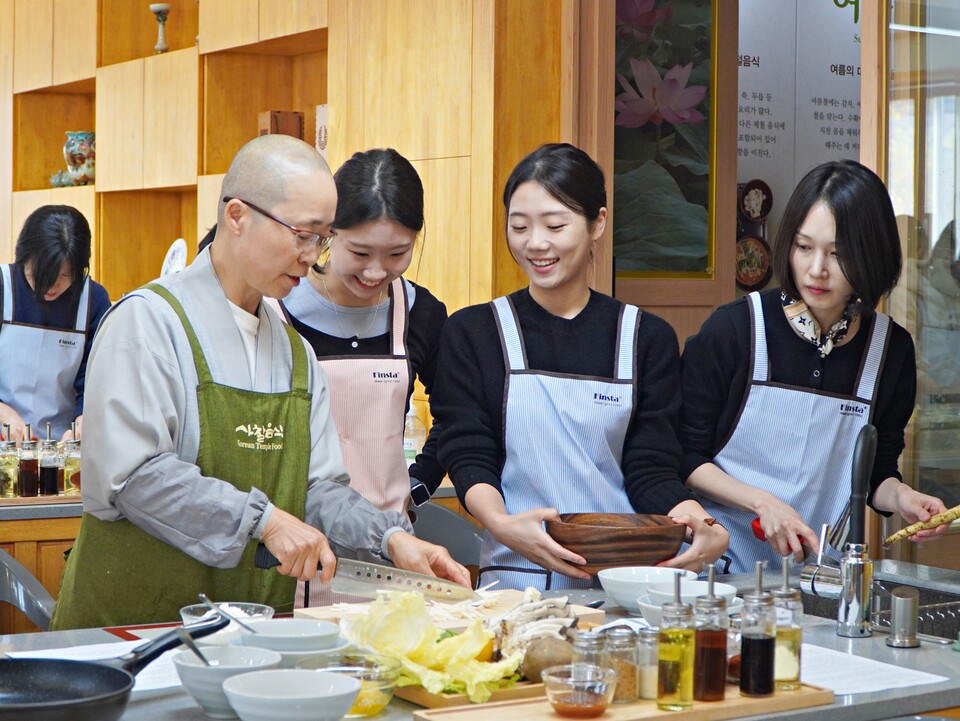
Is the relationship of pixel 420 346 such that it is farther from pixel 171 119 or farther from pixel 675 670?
pixel 171 119

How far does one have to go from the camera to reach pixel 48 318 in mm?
4879

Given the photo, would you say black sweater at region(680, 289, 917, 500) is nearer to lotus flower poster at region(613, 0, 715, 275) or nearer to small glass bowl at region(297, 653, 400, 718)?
small glass bowl at region(297, 653, 400, 718)

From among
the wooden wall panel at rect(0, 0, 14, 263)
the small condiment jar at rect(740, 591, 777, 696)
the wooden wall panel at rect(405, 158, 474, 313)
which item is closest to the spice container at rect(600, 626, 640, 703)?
the small condiment jar at rect(740, 591, 777, 696)

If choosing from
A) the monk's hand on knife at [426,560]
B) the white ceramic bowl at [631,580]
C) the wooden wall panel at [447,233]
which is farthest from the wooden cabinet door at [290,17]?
the white ceramic bowl at [631,580]

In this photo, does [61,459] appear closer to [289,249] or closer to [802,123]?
[289,249]

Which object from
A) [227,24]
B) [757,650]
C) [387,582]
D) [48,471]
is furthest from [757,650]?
[227,24]

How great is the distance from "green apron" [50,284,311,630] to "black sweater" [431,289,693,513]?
34 centimetres

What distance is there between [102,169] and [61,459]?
4216mm

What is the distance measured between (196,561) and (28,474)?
1.90m

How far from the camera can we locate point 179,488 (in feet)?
6.80

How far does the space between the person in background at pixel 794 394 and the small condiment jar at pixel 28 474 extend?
6.99 ft

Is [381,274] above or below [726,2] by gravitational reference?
below

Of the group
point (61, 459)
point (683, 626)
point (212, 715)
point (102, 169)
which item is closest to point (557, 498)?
point (683, 626)

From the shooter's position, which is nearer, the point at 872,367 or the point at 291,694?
the point at 291,694
